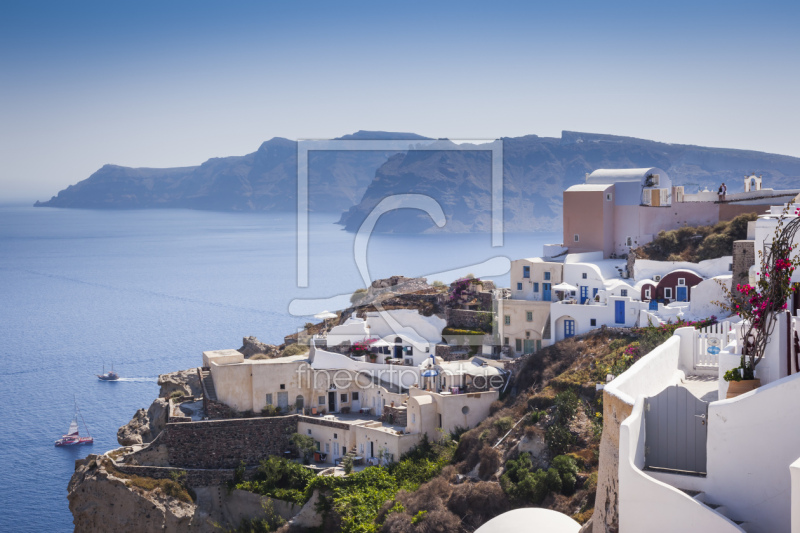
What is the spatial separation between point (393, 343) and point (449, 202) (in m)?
68.4

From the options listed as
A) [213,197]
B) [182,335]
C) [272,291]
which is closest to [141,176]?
[213,197]

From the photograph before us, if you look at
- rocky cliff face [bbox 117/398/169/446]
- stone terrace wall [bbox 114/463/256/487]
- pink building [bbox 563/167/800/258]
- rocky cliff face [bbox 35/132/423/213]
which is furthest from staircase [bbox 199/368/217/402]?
rocky cliff face [bbox 35/132/423/213]

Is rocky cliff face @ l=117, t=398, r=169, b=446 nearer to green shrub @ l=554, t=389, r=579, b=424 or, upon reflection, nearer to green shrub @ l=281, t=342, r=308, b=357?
green shrub @ l=281, t=342, r=308, b=357

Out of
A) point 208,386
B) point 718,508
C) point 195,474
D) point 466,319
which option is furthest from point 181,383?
point 718,508

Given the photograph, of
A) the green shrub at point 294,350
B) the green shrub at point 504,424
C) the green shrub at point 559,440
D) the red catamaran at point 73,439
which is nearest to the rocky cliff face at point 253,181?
the red catamaran at point 73,439

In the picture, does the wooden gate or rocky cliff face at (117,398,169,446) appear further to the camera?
rocky cliff face at (117,398,169,446)

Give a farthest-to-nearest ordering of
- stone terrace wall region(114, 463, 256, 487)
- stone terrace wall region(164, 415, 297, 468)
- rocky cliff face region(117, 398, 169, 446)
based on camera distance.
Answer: rocky cliff face region(117, 398, 169, 446), stone terrace wall region(164, 415, 297, 468), stone terrace wall region(114, 463, 256, 487)

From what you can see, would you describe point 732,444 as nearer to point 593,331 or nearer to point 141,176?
point 593,331

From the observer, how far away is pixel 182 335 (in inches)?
2739

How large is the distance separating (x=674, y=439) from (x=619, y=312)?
1573 centimetres

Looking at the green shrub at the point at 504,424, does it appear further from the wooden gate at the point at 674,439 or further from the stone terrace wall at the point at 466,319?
the wooden gate at the point at 674,439

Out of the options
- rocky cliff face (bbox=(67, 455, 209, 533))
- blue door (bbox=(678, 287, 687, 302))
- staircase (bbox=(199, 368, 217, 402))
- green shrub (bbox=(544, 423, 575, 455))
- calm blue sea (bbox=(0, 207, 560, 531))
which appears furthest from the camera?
calm blue sea (bbox=(0, 207, 560, 531))

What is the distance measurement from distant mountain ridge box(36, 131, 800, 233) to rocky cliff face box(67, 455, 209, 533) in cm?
5037

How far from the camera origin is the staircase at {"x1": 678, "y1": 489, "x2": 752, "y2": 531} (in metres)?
7.04
